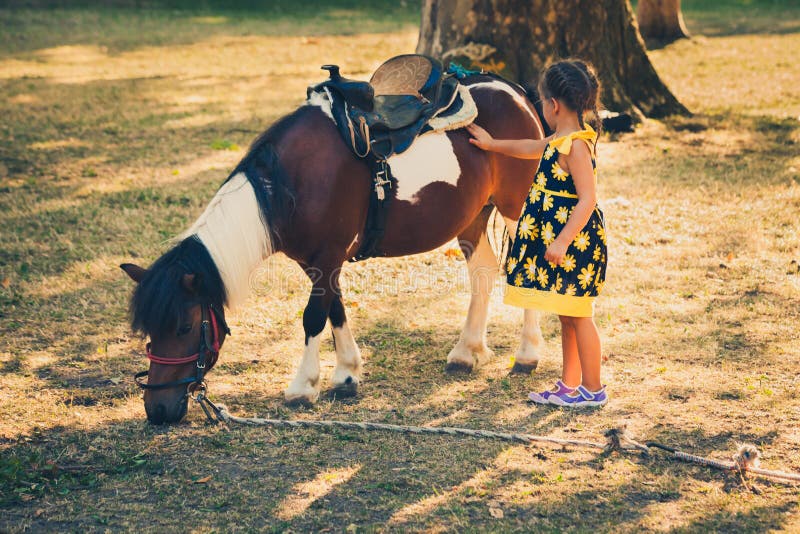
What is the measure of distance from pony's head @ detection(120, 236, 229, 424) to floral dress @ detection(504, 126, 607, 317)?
1573 millimetres

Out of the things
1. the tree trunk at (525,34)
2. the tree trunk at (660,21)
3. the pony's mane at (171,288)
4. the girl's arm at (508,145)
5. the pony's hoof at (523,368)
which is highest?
the tree trunk at (660,21)

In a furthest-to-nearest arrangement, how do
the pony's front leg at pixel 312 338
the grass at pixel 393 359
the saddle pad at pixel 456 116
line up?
the saddle pad at pixel 456 116, the pony's front leg at pixel 312 338, the grass at pixel 393 359

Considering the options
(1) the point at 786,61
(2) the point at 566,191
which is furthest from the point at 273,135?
(1) the point at 786,61

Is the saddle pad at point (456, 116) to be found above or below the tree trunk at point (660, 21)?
below

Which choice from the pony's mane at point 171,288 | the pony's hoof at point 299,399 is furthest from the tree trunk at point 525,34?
the pony's mane at point 171,288

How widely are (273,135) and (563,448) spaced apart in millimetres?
2108

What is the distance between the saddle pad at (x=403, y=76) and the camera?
4773 millimetres

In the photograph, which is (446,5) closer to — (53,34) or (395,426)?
(395,426)

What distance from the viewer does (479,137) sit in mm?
4668

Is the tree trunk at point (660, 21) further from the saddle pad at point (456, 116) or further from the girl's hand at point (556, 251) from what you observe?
the girl's hand at point (556, 251)

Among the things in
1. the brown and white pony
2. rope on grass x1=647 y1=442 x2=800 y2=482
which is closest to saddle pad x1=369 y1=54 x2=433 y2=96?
the brown and white pony

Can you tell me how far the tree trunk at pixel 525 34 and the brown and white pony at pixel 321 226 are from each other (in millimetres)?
4686

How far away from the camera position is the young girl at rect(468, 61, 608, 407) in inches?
162

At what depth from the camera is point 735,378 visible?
4.79m
